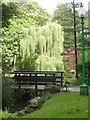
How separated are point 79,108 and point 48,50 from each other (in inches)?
518

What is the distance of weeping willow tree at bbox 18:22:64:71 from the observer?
21.3 meters

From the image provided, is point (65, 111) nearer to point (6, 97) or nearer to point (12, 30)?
point (6, 97)

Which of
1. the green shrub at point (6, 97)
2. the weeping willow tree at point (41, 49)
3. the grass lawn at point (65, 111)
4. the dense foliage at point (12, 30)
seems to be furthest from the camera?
the weeping willow tree at point (41, 49)

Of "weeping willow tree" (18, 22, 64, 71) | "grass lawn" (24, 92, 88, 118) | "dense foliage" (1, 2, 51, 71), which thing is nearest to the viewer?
"grass lawn" (24, 92, 88, 118)

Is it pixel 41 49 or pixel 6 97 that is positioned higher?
pixel 41 49

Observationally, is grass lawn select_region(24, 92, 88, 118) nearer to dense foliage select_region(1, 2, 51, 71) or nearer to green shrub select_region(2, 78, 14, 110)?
green shrub select_region(2, 78, 14, 110)

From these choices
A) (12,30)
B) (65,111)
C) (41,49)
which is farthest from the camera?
(12,30)

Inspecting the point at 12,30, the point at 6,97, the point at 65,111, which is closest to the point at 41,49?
the point at 12,30

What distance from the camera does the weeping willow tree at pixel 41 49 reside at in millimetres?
21297

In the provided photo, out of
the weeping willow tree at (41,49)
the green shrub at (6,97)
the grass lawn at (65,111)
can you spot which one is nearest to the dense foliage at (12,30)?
the weeping willow tree at (41,49)

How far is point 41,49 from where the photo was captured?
70.1 ft

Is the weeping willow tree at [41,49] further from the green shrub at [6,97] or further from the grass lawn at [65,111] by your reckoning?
the grass lawn at [65,111]

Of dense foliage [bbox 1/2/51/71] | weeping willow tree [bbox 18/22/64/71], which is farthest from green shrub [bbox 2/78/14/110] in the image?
weeping willow tree [bbox 18/22/64/71]

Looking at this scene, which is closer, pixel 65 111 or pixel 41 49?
pixel 65 111
